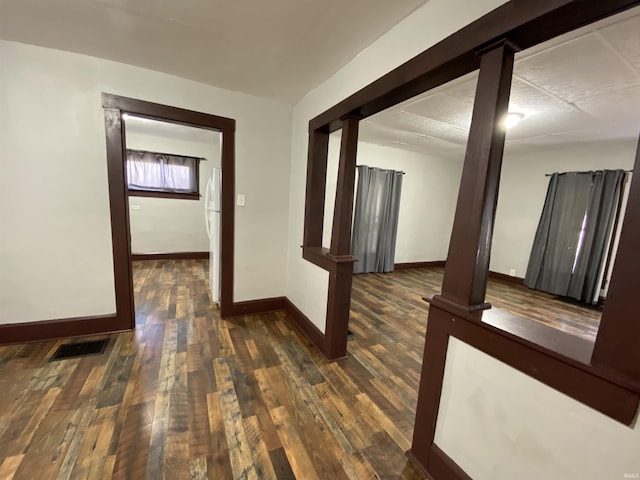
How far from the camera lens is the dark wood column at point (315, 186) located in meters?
2.41

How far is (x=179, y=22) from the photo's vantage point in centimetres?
154

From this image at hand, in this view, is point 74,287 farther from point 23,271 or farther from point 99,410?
point 99,410

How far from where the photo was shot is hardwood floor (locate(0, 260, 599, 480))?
1.23 meters

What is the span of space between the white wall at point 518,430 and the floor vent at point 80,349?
8.35 ft

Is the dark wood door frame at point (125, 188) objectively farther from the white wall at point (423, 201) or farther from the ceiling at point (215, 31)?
the white wall at point (423, 201)

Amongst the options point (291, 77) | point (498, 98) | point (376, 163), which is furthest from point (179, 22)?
point (376, 163)

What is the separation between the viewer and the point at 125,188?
226cm

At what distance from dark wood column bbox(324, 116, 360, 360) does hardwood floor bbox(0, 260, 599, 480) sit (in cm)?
25

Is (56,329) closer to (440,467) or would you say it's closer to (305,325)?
(305,325)

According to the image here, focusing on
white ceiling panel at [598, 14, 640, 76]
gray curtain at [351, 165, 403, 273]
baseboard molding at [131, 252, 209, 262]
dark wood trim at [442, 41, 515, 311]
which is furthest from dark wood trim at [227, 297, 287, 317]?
white ceiling panel at [598, 14, 640, 76]

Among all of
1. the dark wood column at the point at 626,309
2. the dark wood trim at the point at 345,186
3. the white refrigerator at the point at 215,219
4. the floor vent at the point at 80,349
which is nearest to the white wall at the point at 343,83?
the dark wood trim at the point at 345,186

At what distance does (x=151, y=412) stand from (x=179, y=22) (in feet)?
7.69

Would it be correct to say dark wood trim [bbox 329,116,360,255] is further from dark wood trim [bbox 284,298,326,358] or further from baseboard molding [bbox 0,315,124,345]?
baseboard molding [bbox 0,315,124,345]

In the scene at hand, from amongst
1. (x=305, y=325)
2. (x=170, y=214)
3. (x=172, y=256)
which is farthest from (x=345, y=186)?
(x=172, y=256)
